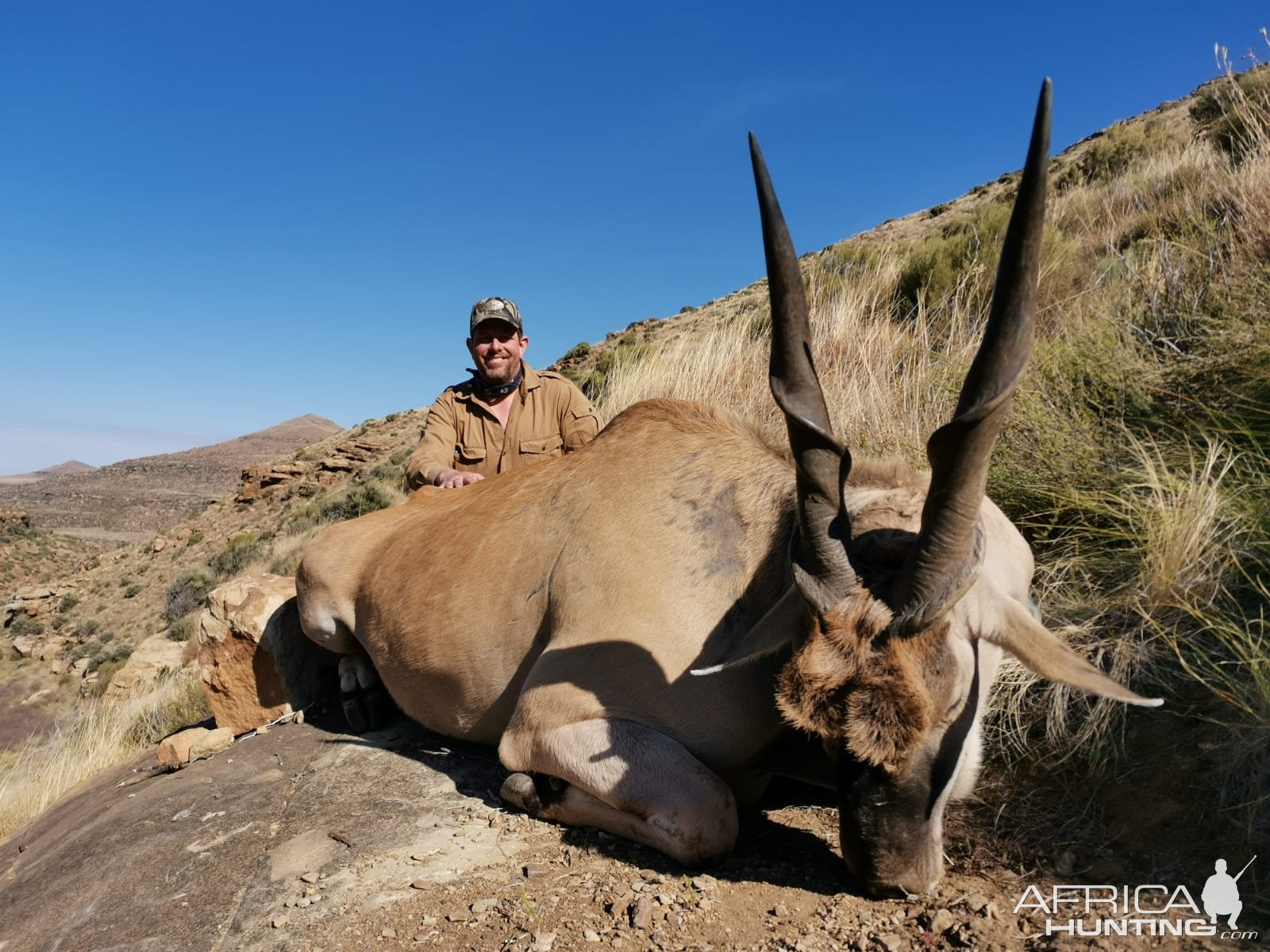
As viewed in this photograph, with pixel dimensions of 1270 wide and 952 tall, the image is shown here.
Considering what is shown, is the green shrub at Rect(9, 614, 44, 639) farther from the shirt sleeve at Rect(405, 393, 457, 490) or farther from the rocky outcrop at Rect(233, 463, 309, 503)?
the shirt sleeve at Rect(405, 393, 457, 490)

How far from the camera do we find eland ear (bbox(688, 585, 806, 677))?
291 cm

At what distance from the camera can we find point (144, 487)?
6962 cm

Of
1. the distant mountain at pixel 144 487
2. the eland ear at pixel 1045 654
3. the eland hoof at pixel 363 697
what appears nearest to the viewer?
the eland ear at pixel 1045 654

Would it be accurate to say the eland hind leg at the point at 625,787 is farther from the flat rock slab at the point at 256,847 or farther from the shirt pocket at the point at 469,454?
the shirt pocket at the point at 469,454

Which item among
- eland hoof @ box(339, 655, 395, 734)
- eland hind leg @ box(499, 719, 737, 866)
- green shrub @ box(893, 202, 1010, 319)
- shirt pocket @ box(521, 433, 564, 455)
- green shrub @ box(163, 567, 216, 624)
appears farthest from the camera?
green shrub @ box(163, 567, 216, 624)

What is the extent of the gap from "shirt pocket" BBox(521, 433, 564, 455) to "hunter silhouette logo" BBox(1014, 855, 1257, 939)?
17.8ft

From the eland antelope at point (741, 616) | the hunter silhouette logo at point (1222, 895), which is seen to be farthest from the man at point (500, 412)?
the hunter silhouette logo at point (1222, 895)

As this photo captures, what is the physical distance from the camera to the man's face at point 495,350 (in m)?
7.69

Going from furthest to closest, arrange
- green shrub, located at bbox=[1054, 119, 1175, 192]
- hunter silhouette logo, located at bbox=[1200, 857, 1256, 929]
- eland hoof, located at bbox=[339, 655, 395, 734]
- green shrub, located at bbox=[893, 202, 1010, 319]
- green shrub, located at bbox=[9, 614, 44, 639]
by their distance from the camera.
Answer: green shrub, located at bbox=[9, 614, 44, 639] < green shrub, located at bbox=[1054, 119, 1175, 192] < green shrub, located at bbox=[893, 202, 1010, 319] < eland hoof, located at bbox=[339, 655, 395, 734] < hunter silhouette logo, located at bbox=[1200, 857, 1256, 929]

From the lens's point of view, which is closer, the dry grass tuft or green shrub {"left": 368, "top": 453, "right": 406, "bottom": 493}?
the dry grass tuft

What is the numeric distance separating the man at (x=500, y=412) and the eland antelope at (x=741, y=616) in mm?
2360

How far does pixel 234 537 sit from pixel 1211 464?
92.1ft

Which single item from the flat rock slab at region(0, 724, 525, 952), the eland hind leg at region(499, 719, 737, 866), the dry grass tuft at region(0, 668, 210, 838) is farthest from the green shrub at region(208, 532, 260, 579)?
→ the eland hind leg at region(499, 719, 737, 866)

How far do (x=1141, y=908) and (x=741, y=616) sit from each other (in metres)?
1.65
